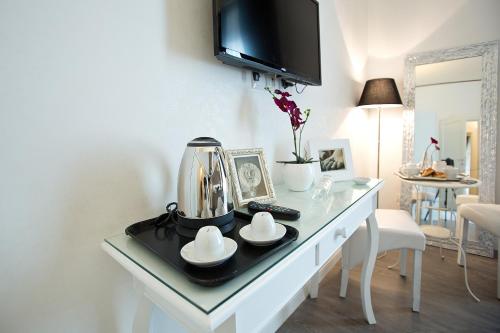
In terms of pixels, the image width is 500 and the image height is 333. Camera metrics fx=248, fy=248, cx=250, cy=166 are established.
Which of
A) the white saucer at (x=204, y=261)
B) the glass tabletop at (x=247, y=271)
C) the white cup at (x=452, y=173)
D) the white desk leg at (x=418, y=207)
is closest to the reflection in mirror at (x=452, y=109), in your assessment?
the white desk leg at (x=418, y=207)

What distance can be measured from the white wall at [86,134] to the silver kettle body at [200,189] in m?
0.17

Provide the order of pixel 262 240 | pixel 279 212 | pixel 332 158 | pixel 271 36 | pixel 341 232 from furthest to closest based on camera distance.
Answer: pixel 332 158 < pixel 271 36 < pixel 341 232 < pixel 279 212 < pixel 262 240

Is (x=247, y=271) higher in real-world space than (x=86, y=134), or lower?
lower

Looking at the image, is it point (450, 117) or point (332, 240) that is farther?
point (450, 117)

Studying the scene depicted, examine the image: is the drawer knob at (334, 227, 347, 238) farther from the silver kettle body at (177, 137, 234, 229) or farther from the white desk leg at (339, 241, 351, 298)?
the white desk leg at (339, 241, 351, 298)

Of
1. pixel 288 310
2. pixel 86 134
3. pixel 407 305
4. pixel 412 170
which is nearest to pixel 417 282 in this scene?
pixel 407 305

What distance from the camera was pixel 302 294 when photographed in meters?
1.65

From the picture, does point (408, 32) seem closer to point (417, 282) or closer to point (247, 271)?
point (417, 282)

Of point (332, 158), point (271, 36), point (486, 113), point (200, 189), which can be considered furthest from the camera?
point (486, 113)

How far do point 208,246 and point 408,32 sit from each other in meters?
2.96

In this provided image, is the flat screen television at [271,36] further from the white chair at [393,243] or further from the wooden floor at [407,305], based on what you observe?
the wooden floor at [407,305]

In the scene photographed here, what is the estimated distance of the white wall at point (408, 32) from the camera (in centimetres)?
215

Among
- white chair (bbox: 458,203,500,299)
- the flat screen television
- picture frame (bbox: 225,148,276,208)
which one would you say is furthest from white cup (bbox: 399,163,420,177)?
picture frame (bbox: 225,148,276,208)

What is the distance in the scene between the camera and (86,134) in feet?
2.08
